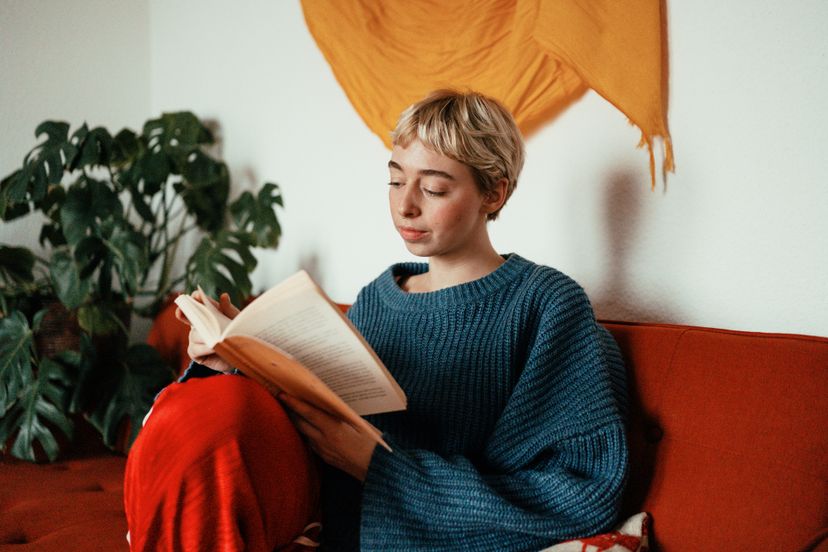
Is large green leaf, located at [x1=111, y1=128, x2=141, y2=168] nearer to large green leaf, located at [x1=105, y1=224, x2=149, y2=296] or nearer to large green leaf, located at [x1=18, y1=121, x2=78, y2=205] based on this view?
large green leaf, located at [x1=18, y1=121, x2=78, y2=205]

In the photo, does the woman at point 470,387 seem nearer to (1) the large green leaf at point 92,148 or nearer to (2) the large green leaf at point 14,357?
(2) the large green leaf at point 14,357

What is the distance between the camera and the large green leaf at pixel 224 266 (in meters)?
2.04

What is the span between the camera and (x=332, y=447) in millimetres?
1023

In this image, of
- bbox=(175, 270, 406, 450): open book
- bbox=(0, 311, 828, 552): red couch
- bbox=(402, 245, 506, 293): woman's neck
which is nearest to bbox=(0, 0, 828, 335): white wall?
bbox=(0, 311, 828, 552): red couch

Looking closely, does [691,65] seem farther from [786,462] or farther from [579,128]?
[786,462]

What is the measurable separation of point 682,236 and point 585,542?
61 cm

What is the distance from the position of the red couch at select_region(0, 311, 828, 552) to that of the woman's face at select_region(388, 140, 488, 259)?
0.33 metres

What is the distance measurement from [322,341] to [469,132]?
0.46 meters

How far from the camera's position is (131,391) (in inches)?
77.4

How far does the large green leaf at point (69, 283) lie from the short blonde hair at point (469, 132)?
1212 mm

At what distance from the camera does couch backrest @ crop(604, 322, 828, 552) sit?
0.88 meters

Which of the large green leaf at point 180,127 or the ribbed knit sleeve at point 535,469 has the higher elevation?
the large green leaf at point 180,127

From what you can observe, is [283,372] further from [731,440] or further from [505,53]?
[505,53]

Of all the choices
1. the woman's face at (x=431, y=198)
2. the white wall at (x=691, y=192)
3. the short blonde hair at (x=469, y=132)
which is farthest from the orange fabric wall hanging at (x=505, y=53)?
the woman's face at (x=431, y=198)
